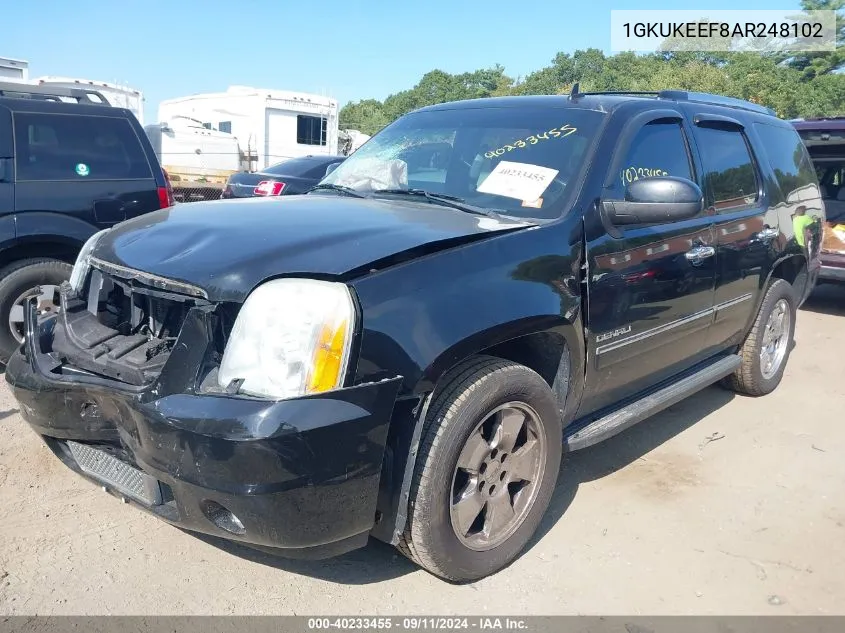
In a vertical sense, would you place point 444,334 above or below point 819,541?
above

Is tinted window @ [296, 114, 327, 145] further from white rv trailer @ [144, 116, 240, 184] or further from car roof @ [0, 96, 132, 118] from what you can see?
car roof @ [0, 96, 132, 118]

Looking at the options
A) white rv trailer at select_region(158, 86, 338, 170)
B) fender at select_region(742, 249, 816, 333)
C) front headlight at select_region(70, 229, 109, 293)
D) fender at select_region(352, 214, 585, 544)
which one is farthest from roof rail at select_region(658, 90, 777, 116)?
white rv trailer at select_region(158, 86, 338, 170)

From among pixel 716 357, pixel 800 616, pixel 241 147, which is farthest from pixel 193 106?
pixel 800 616

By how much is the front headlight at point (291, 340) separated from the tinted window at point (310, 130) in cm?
2086

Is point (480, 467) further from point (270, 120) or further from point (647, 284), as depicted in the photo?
point (270, 120)

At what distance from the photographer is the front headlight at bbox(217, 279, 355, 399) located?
2.16 metres

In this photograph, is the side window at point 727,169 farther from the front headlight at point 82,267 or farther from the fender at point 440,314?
the front headlight at point 82,267

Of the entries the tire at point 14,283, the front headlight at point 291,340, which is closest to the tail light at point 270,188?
the tire at point 14,283

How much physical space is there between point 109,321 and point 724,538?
2837 millimetres

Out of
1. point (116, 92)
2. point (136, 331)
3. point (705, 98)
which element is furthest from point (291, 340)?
point (116, 92)

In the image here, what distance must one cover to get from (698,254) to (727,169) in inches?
31.9

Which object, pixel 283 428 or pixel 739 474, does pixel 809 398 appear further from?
pixel 283 428

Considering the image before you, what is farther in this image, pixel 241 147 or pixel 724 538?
pixel 241 147

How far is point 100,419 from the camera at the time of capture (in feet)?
8.20
